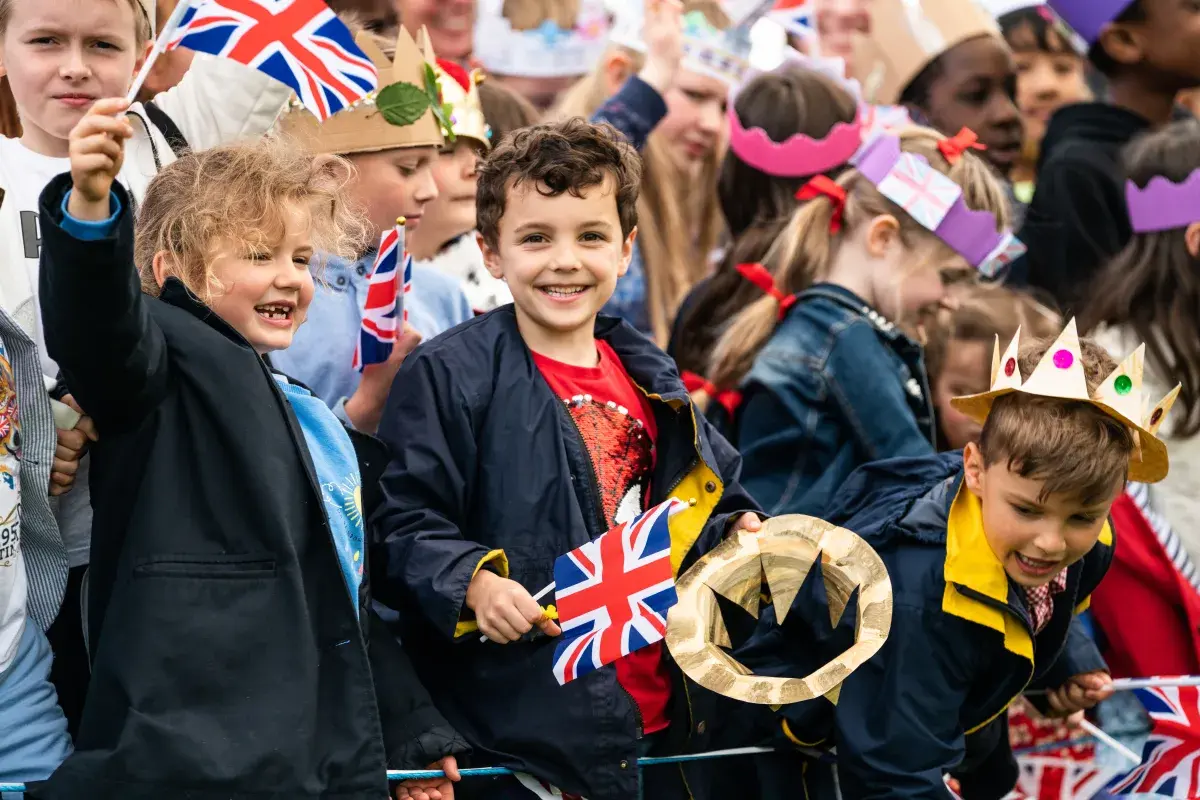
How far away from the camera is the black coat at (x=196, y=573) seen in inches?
120

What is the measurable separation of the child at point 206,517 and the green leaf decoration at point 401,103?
4.54ft

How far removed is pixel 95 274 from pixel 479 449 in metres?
1.15

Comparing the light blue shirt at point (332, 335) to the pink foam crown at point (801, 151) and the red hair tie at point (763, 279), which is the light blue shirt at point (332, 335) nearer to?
the red hair tie at point (763, 279)

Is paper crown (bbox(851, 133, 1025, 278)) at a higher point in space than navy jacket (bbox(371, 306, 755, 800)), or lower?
higher

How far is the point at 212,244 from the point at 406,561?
0.81 meters

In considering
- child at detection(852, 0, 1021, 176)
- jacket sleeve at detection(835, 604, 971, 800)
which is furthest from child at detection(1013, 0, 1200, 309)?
jacket sleeve at detection(835, 604, 971, 800)

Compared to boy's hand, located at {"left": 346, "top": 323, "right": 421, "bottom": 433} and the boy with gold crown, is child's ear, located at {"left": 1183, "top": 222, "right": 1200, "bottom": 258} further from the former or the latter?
boy's hand, located at {"left": 346, "top": 323, "right": 421, "bottom": 433}

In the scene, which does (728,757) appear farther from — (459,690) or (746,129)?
(746,129)

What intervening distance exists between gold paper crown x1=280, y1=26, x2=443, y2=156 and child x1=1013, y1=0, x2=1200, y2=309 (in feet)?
9.13

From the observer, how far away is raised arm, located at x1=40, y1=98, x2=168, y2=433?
2.94 m

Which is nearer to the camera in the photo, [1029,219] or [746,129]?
[746,129]

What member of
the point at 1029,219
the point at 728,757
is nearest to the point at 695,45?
the point at 1029,219

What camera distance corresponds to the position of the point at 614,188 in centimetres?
409

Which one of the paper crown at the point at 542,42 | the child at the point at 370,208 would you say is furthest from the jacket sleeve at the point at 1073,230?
the child at the point at 370,208
